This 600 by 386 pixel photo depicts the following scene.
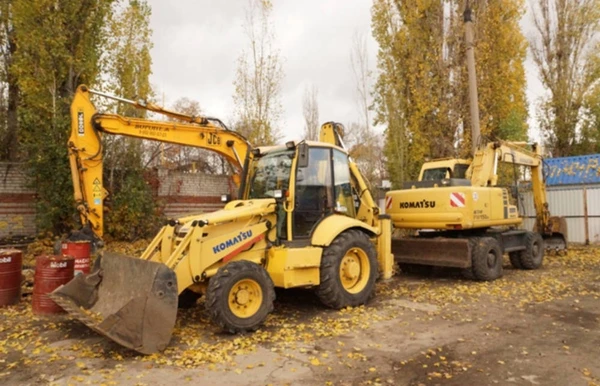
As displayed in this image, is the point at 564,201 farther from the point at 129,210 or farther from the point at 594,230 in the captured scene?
the point at 129,210

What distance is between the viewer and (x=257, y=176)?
7.23m

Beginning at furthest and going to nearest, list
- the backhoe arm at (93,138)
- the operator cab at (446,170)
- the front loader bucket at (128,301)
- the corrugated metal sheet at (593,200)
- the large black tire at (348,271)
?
the corrugated metal sheet at (593,200), the operator cab at (446,170), the backhoe arm at (93,138), the large black tire at (348,271), the front loader bucket at (128,301)

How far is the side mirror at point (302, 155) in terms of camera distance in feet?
20.9

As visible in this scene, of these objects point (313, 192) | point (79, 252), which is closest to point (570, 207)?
point (313, 192)

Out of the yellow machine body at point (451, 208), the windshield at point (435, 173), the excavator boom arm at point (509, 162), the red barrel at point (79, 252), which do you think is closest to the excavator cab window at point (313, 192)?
the yellow machine body at point (451, 208)

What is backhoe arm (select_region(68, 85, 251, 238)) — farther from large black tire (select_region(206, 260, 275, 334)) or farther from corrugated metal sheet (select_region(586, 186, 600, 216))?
corrugated metal sheet (select_region(586, 186, 600, 216))

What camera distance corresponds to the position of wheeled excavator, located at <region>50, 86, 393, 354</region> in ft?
16.7

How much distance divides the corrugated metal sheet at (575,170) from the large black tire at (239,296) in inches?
538

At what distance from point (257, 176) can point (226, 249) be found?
163 cm

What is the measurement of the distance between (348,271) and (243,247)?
173cm

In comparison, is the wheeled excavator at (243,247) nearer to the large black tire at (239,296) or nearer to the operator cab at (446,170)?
the large black tire at (239,296)

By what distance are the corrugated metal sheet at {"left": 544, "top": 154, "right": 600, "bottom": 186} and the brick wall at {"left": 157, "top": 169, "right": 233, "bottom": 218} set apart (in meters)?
12.6

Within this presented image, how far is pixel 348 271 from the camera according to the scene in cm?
685

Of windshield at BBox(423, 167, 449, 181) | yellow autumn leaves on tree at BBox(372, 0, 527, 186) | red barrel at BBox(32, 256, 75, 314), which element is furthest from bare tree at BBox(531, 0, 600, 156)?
red barrel at BBox(32, 256, 75, 314)
